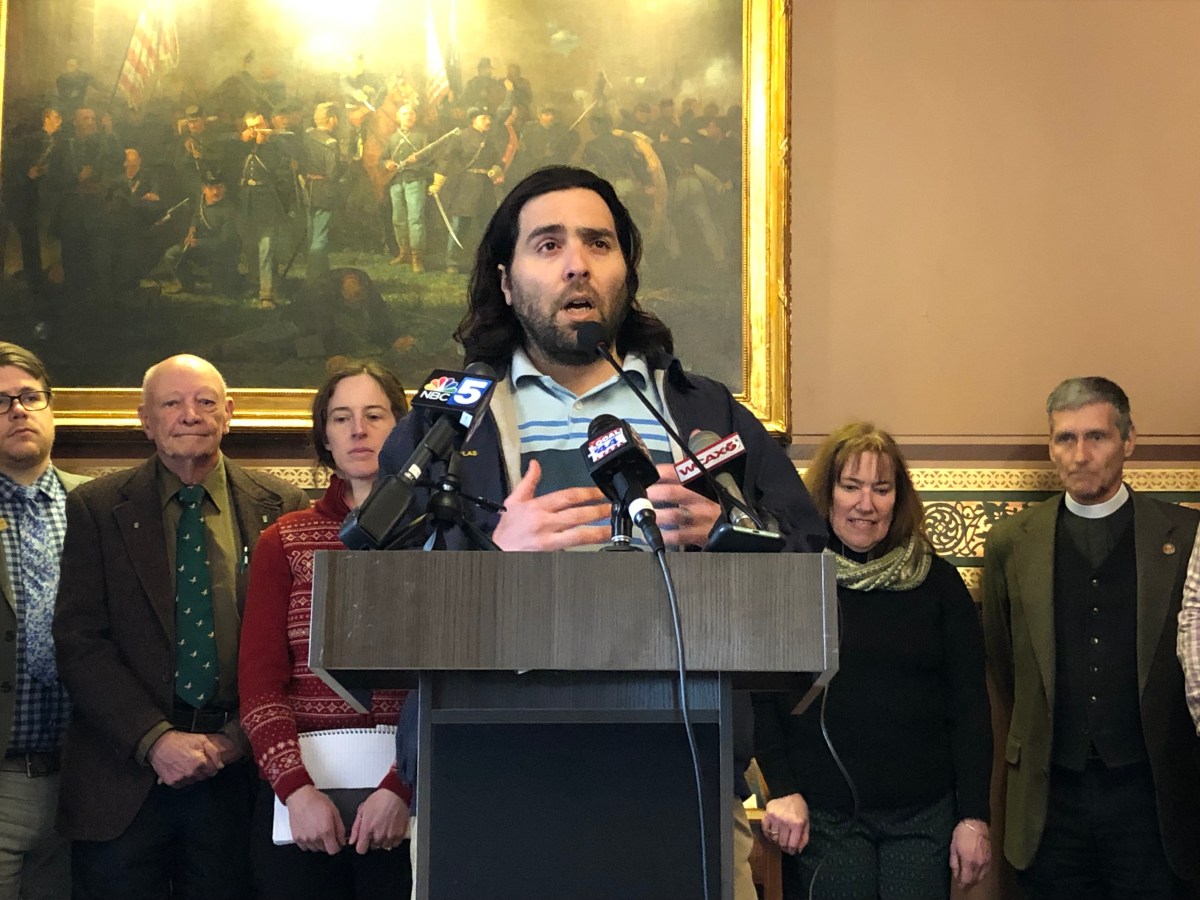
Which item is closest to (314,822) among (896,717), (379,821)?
(379,821)

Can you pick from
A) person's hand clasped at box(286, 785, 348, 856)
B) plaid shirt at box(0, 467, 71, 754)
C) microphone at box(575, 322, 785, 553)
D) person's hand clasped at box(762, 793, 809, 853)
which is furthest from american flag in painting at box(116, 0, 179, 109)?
microphone at box(575, 322, 785, 553)

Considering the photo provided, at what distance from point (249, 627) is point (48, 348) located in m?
1.38

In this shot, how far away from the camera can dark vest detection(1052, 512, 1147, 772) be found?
11.3 feet

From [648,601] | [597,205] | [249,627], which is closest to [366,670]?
[648,601]

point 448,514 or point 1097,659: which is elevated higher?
point 448,514

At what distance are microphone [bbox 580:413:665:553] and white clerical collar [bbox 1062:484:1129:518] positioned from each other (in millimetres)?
2564

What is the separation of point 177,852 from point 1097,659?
2.47 meters

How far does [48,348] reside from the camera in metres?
3.75

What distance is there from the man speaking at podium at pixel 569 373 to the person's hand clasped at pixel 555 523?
11cm

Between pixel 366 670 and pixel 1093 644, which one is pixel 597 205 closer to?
pixel 366 670

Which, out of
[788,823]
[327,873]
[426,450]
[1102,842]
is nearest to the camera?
[426,450]

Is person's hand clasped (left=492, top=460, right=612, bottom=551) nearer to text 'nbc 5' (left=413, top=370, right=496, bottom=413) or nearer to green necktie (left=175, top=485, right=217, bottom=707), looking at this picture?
text 'nbc 5' (left=413, top=370, right=496, bottom=413)

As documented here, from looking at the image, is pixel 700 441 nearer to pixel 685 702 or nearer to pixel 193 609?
pixel 685 702

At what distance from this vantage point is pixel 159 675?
303 cm
